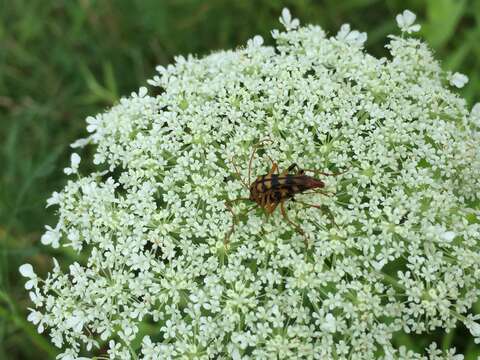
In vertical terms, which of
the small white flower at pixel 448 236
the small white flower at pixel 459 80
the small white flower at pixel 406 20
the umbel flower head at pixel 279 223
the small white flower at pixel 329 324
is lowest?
the small white flower at pixel 329 324

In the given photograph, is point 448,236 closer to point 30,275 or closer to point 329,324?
point 329,324

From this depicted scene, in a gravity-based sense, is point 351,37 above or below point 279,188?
above

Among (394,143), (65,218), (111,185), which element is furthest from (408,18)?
(65,218)

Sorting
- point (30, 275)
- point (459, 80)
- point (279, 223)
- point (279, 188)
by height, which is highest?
point (459, 80)

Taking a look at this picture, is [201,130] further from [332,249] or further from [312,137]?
[332,249]

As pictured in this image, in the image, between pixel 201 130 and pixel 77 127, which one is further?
pixel 77 127

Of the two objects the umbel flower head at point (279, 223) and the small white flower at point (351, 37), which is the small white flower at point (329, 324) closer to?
the umbel flower head at point (279, 223)

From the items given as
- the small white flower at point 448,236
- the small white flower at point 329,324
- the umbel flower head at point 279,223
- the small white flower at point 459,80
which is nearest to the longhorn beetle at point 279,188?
the umbel flower head at point 279,223

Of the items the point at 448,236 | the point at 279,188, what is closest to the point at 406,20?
the point at 448,236

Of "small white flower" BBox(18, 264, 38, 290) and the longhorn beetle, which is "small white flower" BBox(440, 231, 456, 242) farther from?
"small white flower" BBox(18, 264, 38, 290)
